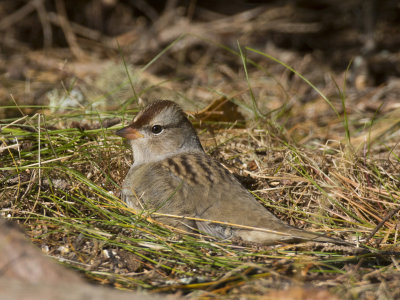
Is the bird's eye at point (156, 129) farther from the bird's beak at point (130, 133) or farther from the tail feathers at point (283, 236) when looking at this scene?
the tail feathers at point (283, 236)

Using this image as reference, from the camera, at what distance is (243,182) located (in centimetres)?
478

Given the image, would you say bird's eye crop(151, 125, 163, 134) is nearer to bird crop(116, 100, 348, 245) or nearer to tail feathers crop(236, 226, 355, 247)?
bird crop(116, 100, 348, 245)

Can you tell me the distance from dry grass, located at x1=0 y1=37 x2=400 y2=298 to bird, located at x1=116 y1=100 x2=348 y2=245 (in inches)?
4.3

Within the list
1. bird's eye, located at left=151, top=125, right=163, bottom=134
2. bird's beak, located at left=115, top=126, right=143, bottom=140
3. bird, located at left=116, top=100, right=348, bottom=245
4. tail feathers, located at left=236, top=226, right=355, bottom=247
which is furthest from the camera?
bird's eye, located at left=151, top=125, right=163, bottom=134

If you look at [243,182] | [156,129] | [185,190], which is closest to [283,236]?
[185,190]

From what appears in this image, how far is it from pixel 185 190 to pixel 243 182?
938 mm

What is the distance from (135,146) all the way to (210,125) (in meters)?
1.08

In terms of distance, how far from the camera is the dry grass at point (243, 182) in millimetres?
3211

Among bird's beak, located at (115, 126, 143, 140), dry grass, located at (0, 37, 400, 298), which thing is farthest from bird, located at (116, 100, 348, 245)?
dry grass, located at (0, 37, 400, 298)

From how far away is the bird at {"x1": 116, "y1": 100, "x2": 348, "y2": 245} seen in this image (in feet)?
12.3

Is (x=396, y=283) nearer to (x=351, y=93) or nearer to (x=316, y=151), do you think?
(x=316, y=151)

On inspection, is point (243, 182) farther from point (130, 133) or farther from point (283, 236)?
point (283, 236)

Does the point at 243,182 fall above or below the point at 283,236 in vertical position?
below

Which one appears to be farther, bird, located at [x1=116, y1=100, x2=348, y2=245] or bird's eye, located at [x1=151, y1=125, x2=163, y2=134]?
bird's eye, located at [x1=151, y1=125, x2=163, y2=134]
